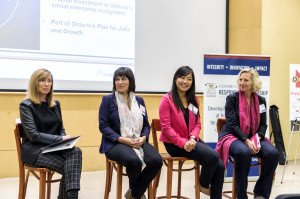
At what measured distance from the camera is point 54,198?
2.95m

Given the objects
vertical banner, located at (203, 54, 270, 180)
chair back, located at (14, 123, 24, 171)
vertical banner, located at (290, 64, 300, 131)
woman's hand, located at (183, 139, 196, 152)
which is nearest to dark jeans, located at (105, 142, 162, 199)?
woman's hand, located at (183, 139, 196, 152)

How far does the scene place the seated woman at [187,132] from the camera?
2.54m

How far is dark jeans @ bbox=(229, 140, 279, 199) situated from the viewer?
2.66 m

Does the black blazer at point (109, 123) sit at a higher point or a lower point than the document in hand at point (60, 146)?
higher

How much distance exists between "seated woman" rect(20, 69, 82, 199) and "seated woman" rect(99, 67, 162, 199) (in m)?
0.29

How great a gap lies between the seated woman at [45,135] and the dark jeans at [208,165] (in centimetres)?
86

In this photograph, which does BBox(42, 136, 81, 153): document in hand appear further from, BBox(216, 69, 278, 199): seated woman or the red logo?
the red logo

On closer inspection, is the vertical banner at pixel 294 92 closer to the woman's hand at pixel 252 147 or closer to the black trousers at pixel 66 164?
the woman's hand at pixel 252 147

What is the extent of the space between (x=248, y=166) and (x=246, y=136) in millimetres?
290

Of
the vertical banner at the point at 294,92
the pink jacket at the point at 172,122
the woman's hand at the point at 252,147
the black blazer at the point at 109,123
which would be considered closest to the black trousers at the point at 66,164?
the black blazer at the point at 109,123

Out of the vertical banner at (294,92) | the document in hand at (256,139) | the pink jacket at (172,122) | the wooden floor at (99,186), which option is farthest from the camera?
the vertical banner at (294,92)

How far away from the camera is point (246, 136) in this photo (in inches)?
113

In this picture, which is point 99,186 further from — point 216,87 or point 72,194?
point 216,87

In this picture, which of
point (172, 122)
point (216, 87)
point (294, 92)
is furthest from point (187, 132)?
point (294, 92)
